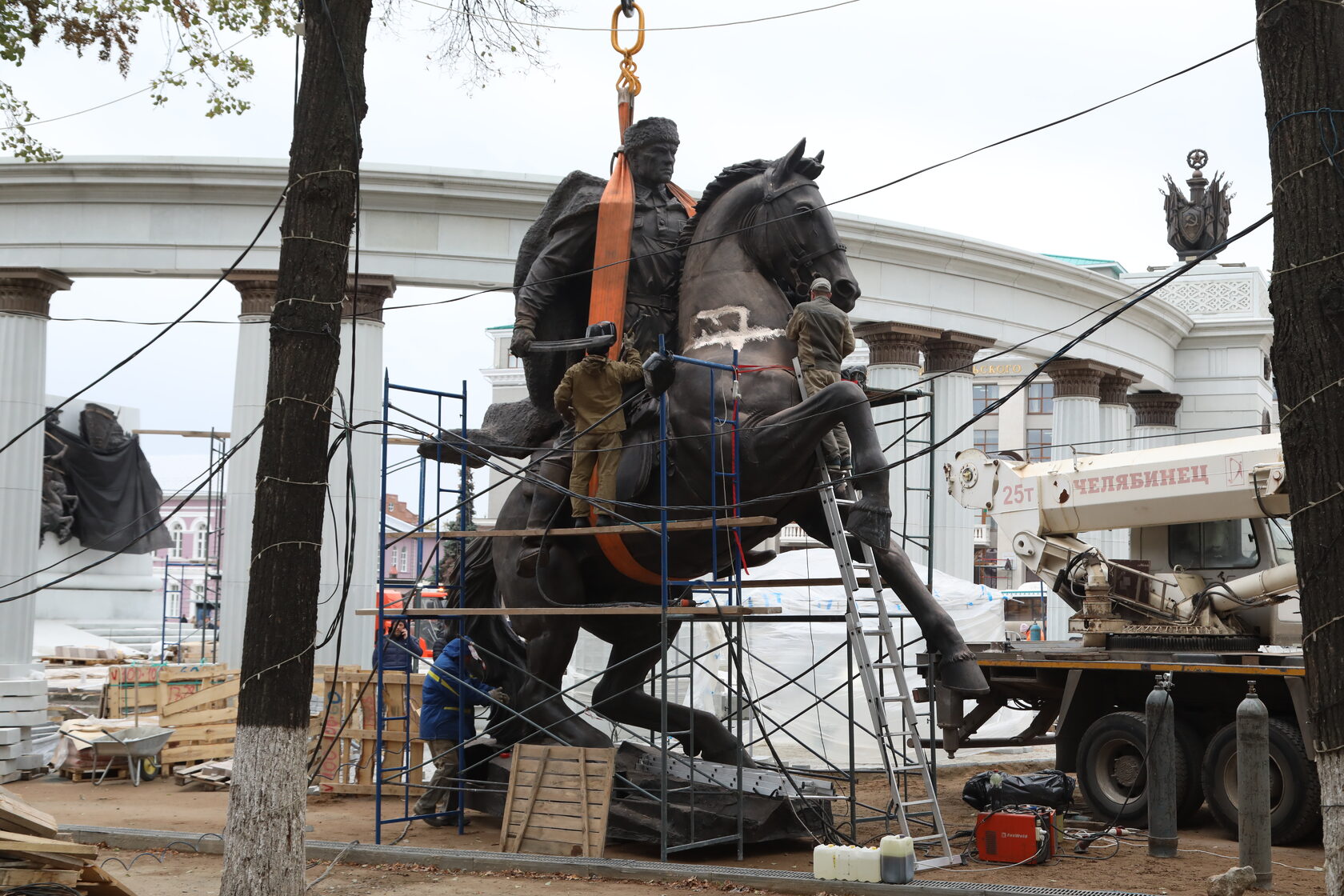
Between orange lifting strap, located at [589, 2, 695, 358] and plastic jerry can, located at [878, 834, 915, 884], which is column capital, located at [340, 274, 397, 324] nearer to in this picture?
orange lifting strap, located at [589, 2, 695, 358]

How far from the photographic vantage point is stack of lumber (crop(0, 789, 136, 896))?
25.2ft

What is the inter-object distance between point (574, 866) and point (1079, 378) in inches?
711

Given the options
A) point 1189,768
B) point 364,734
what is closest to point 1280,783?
point 1189,768

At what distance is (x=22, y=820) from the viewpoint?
816cm

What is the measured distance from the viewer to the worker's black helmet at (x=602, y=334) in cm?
1047

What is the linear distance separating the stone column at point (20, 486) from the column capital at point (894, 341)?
12.0 meters

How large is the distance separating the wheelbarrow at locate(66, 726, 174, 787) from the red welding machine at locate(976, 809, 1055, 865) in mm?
10940

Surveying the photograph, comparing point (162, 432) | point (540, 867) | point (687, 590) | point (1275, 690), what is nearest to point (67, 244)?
point (687, 590)

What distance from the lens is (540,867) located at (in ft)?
32.7

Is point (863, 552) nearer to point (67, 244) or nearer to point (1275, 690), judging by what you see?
point (1275, 690)

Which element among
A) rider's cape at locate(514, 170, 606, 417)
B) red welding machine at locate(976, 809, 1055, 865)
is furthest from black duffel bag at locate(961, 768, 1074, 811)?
rider's cape at locate(514, 170, 606, 417)

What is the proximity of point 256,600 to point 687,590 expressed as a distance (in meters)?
4.45

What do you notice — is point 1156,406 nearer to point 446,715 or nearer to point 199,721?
point 199,721

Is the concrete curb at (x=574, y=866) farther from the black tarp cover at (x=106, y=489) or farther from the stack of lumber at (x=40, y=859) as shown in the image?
the black tarp cover at (x=106, y=489)
